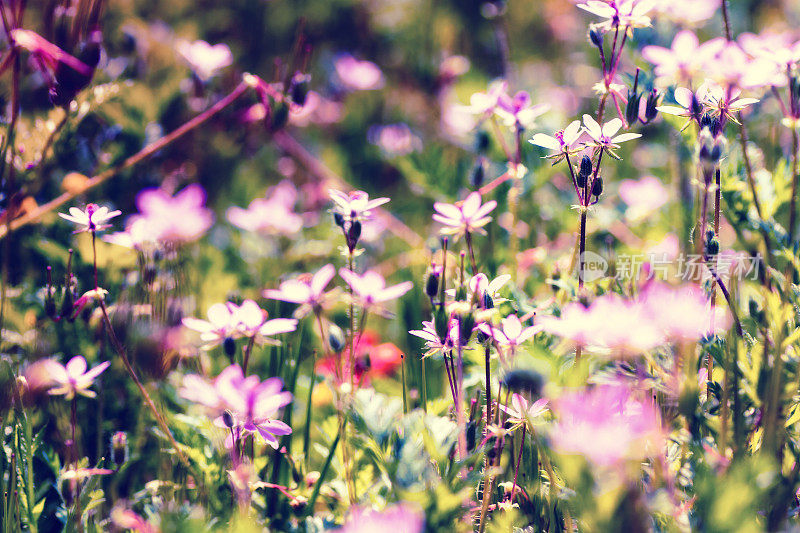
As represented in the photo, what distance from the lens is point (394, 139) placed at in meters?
1.68

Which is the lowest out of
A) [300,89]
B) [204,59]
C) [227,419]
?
[227,419]

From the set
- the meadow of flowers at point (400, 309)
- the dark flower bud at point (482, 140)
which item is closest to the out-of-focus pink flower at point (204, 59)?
the meadow of flowers at point (400, 309)

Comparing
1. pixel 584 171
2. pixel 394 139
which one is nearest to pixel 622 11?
pixel 584 171

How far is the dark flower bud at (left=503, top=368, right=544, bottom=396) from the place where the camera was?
0.58m

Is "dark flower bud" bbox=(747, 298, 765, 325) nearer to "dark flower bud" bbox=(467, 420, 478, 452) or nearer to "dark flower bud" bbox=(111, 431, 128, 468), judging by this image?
"dark flower bud" bbox=(467, 420, 478, 452)

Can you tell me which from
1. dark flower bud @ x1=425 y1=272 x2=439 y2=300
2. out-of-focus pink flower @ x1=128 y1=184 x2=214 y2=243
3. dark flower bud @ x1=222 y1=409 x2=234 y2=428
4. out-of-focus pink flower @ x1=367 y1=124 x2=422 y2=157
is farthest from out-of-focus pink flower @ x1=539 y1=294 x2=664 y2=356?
out-of-focus pink flower @ x1=367 y1=124 x2=422 y2=157

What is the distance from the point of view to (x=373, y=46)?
7.06 feet

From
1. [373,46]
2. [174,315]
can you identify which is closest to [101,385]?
[174,315]

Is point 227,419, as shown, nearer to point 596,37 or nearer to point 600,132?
point 600,132

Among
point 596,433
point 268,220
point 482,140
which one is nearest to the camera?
point 596,433

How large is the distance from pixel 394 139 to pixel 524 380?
3.95ft

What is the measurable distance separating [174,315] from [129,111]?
0.59 m

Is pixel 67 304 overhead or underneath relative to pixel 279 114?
underneath

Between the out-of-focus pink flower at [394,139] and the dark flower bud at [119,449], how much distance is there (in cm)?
90
